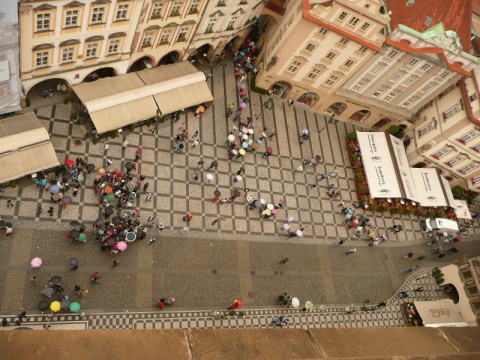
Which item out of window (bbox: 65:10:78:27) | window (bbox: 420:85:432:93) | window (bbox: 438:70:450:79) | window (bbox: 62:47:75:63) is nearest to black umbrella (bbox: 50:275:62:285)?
window (bbox: 62:47:75:63)

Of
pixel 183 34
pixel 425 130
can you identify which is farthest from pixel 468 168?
pixel 183 34

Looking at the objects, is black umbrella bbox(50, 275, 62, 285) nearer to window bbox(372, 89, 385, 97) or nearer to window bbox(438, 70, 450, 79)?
window bbox(372, 89, 385, 97)

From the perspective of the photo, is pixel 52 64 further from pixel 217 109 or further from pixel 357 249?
pixel 357 249

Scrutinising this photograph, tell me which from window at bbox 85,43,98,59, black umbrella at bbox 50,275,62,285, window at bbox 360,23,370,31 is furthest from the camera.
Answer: window at bbox 360,23,370,31

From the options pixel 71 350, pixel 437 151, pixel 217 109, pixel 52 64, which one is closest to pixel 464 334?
pixel 71 350

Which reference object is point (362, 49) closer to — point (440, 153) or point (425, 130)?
point (425, 130)

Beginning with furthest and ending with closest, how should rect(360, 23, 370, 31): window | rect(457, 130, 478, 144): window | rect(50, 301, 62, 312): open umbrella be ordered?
rect(457, 130, 478, 144): window → rect(360, 23, 370, 31): window → rect(50, 301, 62, 312): open umbrella

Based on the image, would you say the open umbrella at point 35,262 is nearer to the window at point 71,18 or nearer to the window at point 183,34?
the window at point 71,18
